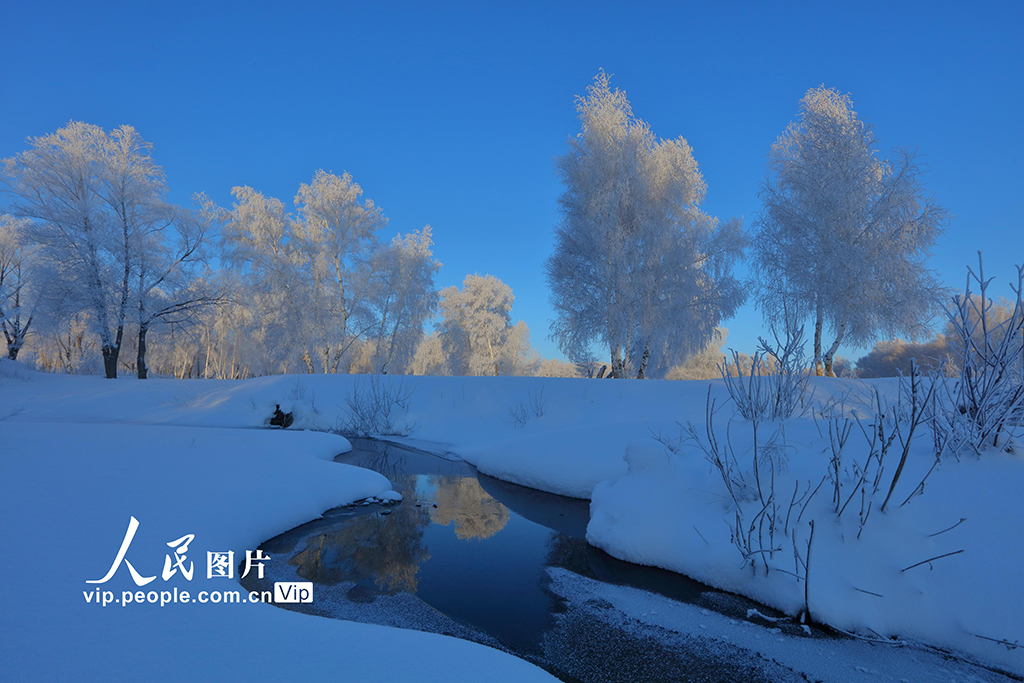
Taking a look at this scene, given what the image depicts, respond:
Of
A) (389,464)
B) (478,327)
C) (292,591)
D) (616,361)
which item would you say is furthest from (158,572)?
(478,327)

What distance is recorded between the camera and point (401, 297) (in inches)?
915

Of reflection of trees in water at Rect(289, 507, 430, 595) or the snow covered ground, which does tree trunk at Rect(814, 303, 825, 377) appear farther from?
reflection of trees in water at Rect(289, 507, 430, 595)

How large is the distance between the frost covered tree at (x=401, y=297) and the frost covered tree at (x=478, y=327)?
214 inches

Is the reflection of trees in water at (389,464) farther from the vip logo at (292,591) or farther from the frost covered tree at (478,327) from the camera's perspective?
the frost covered tree at (478,327)

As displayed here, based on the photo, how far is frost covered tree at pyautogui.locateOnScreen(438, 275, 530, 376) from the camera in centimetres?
2914

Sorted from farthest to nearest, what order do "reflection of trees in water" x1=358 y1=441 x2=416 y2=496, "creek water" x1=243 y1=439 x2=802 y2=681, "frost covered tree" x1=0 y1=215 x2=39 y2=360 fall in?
"frost covered tree" x1=0 y1=215 x2=39 y2=360
"reflection of trees in water" x1=358 y1=441 x2=416 y2=496
"creek water" x1=243 y1=439 x2=802 y2=681

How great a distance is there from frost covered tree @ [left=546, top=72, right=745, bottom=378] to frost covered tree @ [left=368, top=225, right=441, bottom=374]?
9.69 m

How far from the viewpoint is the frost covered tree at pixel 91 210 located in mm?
15875

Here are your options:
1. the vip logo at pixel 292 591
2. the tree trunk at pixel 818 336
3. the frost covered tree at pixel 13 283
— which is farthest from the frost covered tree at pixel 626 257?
the frost covered tree at pixel 13 283

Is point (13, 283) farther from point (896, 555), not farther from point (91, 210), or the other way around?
point (896, 555)

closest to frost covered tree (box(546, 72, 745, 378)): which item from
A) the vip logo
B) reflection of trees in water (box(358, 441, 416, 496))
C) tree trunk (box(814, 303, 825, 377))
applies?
tree trunk (box(814, 303, 825, 377))

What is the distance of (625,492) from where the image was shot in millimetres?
5414

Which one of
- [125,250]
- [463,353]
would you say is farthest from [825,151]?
[125,250]

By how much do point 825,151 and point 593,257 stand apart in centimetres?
742
